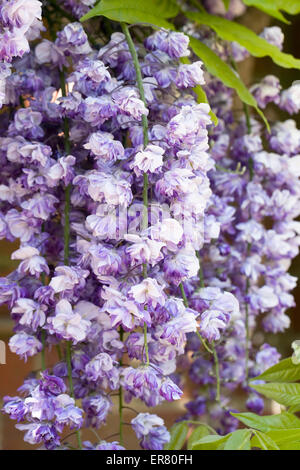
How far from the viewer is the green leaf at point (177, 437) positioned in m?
0.74

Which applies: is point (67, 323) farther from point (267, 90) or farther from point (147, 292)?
point (267, 90)

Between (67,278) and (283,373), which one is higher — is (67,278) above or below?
above

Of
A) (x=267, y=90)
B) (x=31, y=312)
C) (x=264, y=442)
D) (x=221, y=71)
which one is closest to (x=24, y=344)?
(x=31, y=312)

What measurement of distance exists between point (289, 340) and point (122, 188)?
2.43ft

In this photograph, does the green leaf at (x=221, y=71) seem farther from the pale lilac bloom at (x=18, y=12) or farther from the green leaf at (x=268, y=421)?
the green leaf at (x=268, y=421)

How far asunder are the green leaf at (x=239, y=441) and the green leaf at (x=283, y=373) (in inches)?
3.7

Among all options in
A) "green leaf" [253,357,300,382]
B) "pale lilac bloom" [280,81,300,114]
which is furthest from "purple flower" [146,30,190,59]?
"green leaf" [253,357,300,382]

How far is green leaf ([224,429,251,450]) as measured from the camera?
568 millimetres

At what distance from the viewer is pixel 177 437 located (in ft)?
2.45

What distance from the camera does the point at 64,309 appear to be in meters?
0.58

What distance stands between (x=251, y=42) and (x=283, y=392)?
0.41 meters

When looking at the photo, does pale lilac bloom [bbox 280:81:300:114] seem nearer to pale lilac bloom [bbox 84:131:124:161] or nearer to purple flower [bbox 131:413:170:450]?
pale lilac bloom [bbox 84:131:124:161]

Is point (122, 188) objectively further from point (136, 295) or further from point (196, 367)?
point (196, 367)
